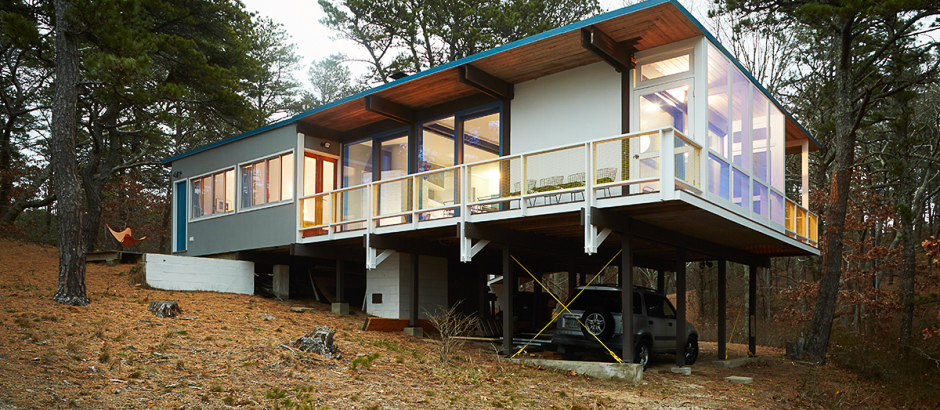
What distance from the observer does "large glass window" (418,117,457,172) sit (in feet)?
53.0

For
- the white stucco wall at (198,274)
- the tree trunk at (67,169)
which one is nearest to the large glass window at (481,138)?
the white stucco wall at (198,274)

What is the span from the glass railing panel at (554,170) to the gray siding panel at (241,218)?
6.91 m

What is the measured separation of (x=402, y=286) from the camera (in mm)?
16750

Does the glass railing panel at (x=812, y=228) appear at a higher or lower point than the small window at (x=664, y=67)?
lower

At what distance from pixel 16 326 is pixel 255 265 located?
8.67 m

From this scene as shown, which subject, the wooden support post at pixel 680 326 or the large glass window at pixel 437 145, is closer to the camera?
the wooden support post at pixel 680 326

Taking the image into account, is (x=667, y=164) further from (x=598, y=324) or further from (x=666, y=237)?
(x=598, y=324)

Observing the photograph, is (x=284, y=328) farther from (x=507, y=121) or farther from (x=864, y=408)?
(x=864, y=408)

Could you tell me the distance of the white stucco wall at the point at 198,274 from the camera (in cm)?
1616

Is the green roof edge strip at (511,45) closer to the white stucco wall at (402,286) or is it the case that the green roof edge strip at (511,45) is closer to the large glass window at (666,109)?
the large glass window at (666,109)

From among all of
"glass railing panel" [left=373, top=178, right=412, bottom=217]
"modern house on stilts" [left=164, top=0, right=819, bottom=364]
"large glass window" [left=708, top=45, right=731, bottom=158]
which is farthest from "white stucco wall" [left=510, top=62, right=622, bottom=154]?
"glass railing panel" [left=373, top=178, right=412, bottom=217]

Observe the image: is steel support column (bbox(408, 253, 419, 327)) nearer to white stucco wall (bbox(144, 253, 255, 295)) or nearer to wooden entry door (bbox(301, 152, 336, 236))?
wooden entry door (bbox(301, 152, 336, 236))

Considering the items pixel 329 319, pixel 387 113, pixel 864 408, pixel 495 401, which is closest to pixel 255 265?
pixel 329 319

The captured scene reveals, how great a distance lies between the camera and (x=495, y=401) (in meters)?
9.22
